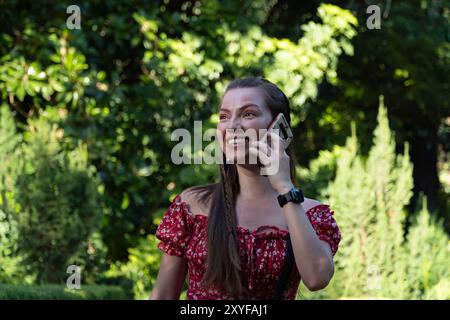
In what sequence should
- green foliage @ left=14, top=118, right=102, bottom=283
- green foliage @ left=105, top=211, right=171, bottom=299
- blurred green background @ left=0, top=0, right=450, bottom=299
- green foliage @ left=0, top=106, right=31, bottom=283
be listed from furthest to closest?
green foliage @ left=105, top=211, right=171, bottom=299 → blurred green background @ left=0, top=0, right=450, bottom=299 → green foliage @ left=14, top=118, right=102, bottom=283 → green foliage @ left=0, top=106, right=31, bottom=283

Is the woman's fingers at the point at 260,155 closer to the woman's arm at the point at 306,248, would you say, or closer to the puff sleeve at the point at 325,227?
the woman's arm at the point at 306,248

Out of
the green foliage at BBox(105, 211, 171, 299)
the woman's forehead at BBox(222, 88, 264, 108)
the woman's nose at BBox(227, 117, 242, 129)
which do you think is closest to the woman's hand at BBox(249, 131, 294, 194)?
the woman's nose at BBox(227, 117, 242, 129)

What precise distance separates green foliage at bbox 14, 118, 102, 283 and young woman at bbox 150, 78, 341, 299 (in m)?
4.39

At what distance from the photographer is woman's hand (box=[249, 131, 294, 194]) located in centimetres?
254

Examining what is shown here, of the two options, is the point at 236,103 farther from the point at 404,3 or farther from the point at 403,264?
the point at 404,3

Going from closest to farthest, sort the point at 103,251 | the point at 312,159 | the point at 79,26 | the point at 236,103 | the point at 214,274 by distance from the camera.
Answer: the point at 214,274 → the point at 236,103 → the point at 103,251 → the point at 79,26 → the point at 312,159

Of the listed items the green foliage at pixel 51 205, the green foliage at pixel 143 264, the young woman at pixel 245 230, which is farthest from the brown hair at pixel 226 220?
the green foliage at pixel 143 264

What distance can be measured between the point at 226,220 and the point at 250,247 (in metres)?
0.12

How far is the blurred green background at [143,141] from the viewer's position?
7.27m

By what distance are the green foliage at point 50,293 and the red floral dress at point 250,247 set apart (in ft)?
6.00

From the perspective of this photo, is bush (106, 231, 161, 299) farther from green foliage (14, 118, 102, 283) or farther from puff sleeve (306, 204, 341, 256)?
puff sleeve (306, 204, 341, 256)

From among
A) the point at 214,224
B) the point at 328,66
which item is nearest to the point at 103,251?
the point at 328,66
